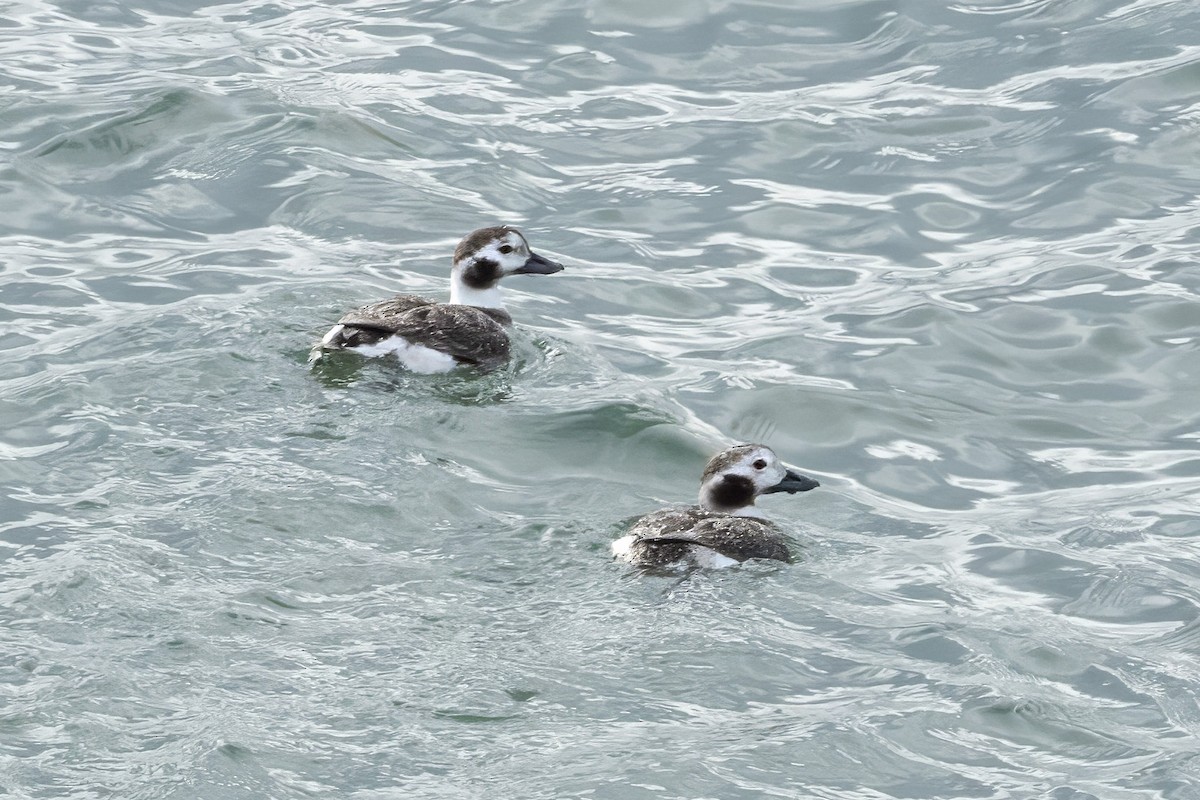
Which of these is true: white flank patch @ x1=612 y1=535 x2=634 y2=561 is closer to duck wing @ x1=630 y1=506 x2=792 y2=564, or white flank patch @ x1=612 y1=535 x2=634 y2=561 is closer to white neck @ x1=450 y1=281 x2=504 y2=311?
duck wing @ x1=630 y1=506 x2=792 y2=564

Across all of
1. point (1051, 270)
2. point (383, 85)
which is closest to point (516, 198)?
point (383, 85)

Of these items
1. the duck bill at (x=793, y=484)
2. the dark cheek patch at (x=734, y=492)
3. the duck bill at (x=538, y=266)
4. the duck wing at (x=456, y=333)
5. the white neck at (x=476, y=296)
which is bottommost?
the dark cheek patch at (x=734, y=492)

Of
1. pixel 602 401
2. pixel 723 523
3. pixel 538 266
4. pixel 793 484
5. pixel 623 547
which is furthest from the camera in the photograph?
pixel 538 266

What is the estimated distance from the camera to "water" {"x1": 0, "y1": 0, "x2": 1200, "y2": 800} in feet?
26.5

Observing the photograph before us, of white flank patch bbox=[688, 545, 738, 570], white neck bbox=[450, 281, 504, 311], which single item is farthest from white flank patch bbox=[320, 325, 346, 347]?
white flank patch bbox=[688, 545, 738, 570]

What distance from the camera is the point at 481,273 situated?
13086 mm

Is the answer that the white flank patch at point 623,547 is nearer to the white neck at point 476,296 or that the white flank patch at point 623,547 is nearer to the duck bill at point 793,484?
the duck bill at point 793,484

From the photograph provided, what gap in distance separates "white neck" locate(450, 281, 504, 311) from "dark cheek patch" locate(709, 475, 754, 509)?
3140mm

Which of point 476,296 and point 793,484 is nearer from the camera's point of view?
point 793,484

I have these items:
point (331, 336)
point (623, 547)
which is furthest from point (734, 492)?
point (331, 336)

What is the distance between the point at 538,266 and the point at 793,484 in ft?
11.1

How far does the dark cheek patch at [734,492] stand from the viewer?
1038 centimetres

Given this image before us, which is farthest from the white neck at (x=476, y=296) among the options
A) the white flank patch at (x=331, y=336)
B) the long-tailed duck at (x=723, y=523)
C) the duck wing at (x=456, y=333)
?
the long-tailed duck at (x=723, y=523)

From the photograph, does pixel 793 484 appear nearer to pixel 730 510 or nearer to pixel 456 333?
pixel 730 510
